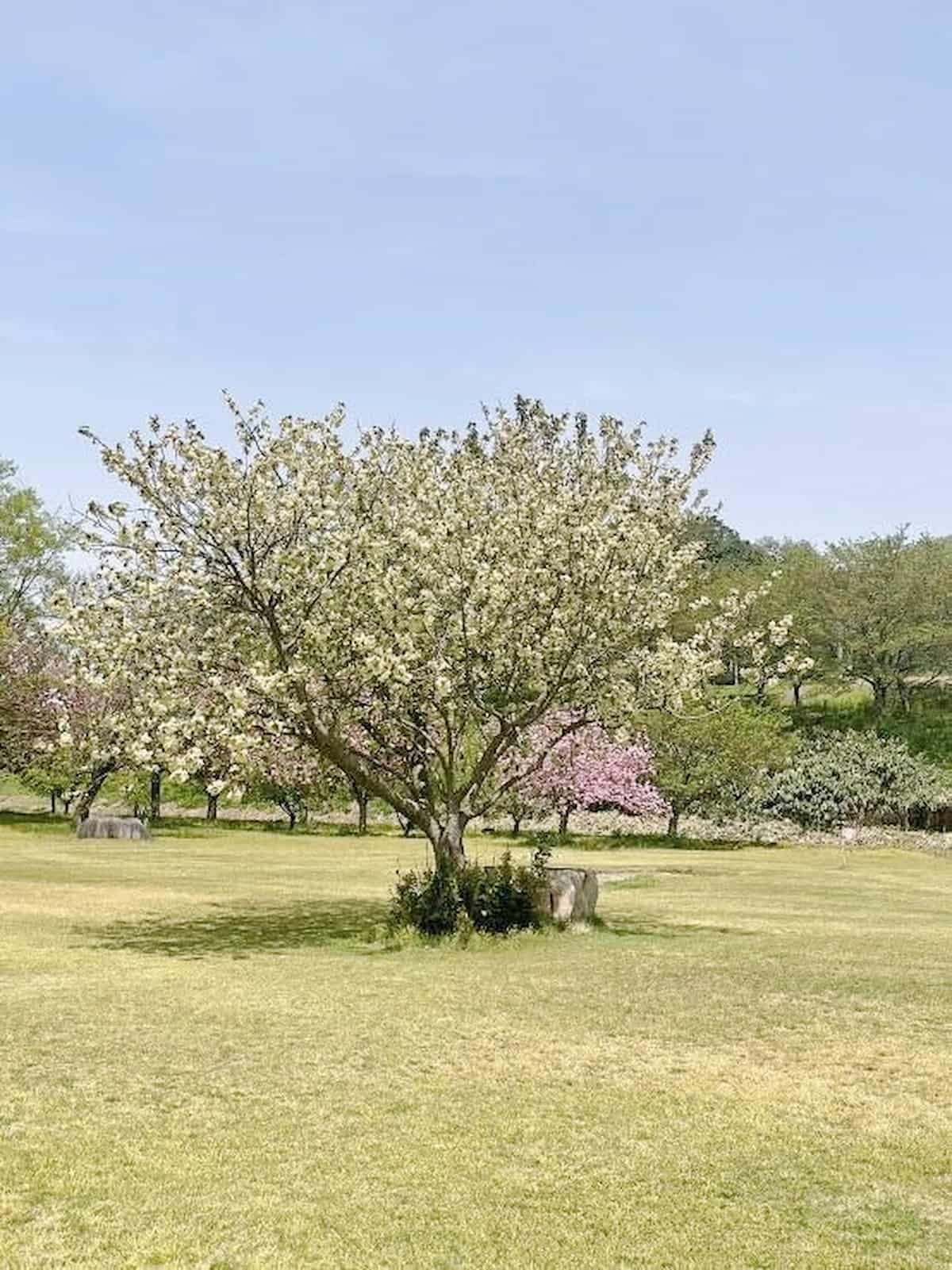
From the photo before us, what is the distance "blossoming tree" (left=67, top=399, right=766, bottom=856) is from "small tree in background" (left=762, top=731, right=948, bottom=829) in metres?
42.1

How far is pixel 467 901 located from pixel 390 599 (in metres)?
5.67

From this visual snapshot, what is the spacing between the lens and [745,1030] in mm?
14555

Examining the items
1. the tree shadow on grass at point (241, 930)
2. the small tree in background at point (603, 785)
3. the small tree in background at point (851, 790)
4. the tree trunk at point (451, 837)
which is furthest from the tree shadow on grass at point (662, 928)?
the small tree in background at point (851, 790)

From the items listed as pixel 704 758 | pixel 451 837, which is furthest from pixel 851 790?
pixel 451 837

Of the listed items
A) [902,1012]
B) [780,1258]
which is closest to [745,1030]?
[902,1012]

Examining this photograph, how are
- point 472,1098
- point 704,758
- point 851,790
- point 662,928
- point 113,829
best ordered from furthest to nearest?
point 851,790 → point 704,758 → point 113,829 → point 662,928 → point 472,1098

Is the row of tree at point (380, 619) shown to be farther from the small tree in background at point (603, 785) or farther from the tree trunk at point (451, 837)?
the small tree in background at point (603, 785)

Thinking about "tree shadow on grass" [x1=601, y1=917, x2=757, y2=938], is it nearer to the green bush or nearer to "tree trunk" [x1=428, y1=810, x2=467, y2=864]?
the green bush

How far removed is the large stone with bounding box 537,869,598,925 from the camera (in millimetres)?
22750

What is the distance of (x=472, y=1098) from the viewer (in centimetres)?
1137

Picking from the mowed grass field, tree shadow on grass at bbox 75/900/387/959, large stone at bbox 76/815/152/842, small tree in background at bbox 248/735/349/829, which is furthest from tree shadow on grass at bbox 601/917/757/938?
large stone at bbox 76/815/152/842

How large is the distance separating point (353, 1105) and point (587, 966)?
28.0 ft

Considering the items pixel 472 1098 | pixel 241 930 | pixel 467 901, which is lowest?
pixel 241 930

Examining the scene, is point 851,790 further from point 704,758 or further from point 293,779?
point 293,779
